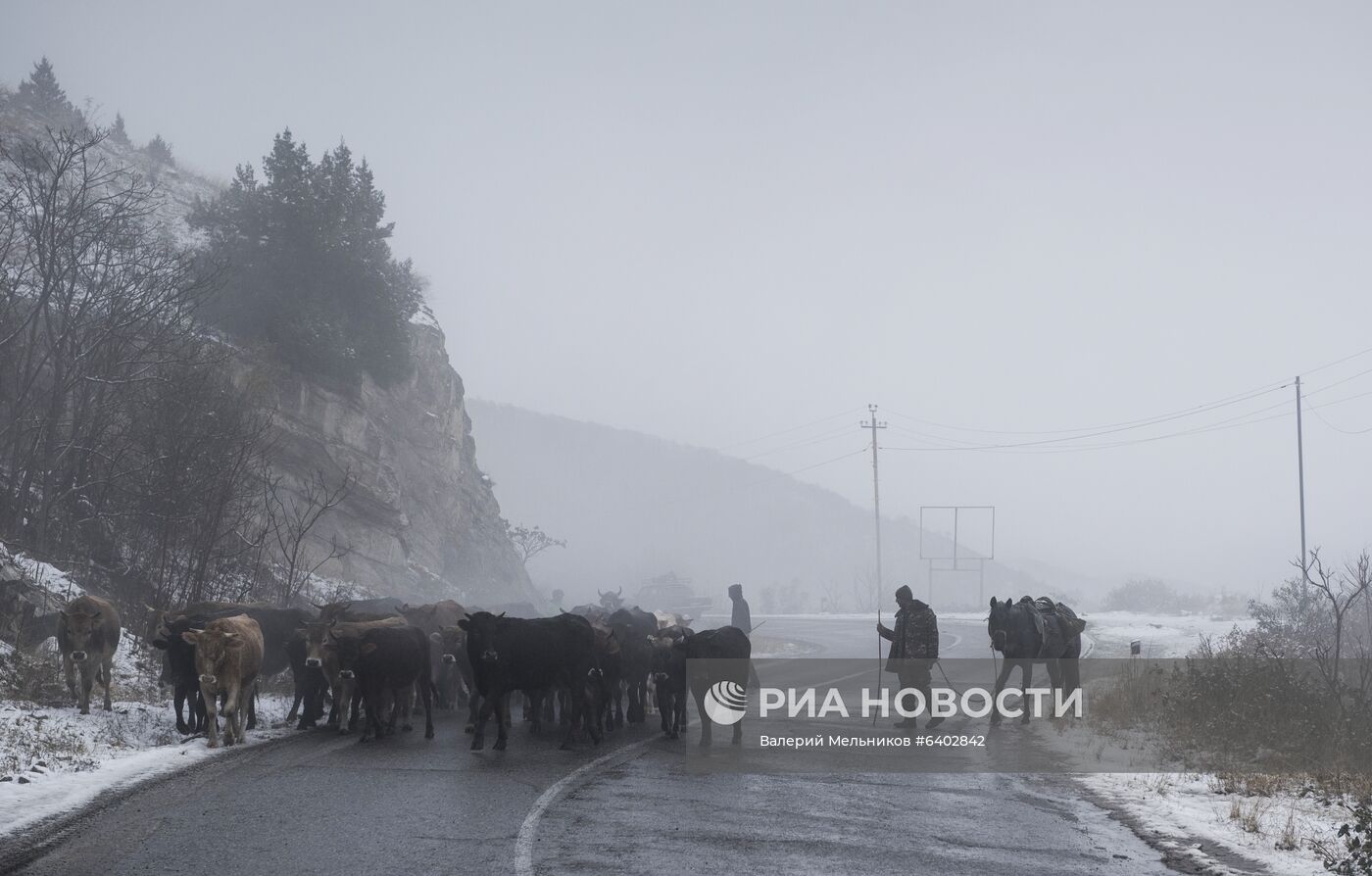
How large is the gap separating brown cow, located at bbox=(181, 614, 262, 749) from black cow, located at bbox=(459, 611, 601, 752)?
8.70 feet

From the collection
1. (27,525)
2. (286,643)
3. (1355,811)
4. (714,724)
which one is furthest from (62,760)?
(27,525)

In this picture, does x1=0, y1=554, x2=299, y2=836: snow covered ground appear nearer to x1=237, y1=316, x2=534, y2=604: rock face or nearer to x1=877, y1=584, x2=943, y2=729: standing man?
x1=877, y1=584, x2=943, y2=729: standing man

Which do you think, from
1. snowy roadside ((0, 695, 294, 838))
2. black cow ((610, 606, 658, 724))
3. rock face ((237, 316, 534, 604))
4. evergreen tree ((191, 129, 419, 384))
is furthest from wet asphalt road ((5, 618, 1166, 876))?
evergreen tree ((191, 129, 419, 384))

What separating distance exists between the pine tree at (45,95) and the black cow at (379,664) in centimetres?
7391

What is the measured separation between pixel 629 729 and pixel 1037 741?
236 inches

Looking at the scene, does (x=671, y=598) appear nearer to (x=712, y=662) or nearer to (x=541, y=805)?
(x=712, y=662)

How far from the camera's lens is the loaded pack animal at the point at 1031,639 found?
61.8 ft

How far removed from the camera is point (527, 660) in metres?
14.6

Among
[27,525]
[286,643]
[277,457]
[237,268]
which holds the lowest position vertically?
[286,643]

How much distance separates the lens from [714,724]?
682 inches

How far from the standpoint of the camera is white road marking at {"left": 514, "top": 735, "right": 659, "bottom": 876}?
8227 millimetres

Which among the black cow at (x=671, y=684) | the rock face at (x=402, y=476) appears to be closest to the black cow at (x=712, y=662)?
the black cow at (x=671, y=684)

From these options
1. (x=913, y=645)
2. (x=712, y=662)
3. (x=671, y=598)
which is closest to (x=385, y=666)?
A: (x=712, y=662)

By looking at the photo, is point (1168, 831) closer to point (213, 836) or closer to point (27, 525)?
point (213, 836)
